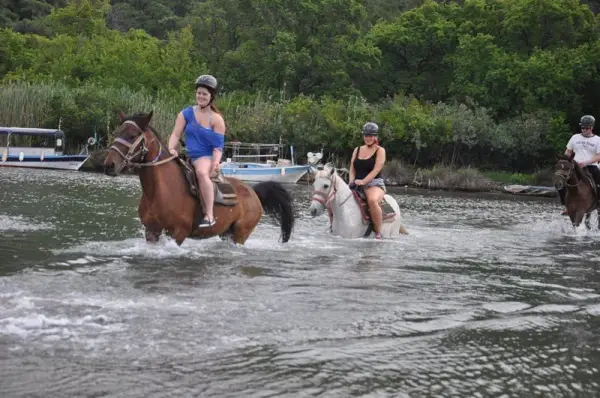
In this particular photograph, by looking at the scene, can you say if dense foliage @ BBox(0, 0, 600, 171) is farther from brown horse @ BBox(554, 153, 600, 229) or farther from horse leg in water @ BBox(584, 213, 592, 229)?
brown horse @ BBox(554, 153, 600, 229)

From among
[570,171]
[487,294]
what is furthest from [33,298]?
[570,171]

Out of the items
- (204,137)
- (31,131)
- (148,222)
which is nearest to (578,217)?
(204,137)

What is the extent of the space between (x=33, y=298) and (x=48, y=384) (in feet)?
7.91

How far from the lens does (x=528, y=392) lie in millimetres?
5055

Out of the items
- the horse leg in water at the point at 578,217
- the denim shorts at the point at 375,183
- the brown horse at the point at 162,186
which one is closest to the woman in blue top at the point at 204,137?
the brown horse at the point at 162,186

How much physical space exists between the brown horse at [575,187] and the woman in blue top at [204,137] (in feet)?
28.5

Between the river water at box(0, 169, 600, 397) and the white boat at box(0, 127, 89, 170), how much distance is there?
33.6 metres

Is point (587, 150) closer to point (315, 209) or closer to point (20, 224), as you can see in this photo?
point (315, 209)

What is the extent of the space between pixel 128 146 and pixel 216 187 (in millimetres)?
1552

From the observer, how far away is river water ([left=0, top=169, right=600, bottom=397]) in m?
5.01

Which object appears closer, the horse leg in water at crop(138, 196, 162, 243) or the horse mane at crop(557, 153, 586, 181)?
the horse leg in water at crop(138, 196, 162, 243)

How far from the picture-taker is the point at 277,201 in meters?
12.1

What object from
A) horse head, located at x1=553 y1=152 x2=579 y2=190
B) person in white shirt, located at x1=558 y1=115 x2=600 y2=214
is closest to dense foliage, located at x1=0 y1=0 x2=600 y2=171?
person in white shirt, located at x1=558 y1=115 x2=600 y2=214

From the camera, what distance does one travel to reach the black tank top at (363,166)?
45.2 ft
